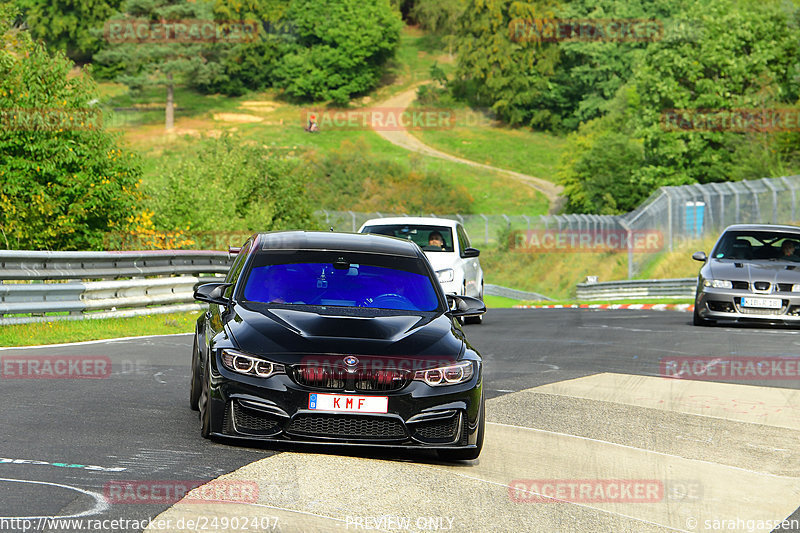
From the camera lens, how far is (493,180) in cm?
9688

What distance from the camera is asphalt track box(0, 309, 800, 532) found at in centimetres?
597

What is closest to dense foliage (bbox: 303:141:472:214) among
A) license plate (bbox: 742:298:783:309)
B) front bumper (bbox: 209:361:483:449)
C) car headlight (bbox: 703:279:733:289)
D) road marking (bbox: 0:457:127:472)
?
car headlight (bbox: 703:279:733:289)

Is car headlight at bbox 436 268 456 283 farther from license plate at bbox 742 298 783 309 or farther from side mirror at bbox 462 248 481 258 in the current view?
license plate at bbox 742 298 783 309

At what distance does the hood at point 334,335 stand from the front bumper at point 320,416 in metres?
0.21

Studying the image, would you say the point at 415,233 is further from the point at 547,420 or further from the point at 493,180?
the point at 493,180

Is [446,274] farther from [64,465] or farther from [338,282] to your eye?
[64,465]

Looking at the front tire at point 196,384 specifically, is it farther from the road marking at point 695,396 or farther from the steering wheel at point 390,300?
the road marking at point 695,396

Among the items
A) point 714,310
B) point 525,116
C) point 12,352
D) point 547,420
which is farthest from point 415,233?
point 525,116

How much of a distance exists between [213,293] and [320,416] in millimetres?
1774

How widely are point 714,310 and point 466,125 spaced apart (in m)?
102

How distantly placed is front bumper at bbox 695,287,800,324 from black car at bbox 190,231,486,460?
1264 cm

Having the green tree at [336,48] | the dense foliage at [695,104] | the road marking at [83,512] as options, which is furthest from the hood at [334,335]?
the green tree at [336,48]

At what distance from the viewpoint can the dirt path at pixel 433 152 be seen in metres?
94.6

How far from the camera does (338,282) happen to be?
8469 millimetres
